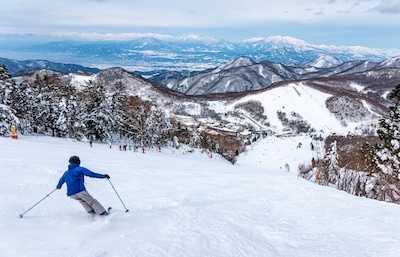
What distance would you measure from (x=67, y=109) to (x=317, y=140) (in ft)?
367

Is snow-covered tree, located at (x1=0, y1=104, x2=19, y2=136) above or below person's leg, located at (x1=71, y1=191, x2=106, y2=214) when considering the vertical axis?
below

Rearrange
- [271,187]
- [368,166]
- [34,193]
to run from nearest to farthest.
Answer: [34,193] < [271,187] < [368,166]

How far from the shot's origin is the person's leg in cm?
614

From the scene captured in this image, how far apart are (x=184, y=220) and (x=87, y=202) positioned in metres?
2.31

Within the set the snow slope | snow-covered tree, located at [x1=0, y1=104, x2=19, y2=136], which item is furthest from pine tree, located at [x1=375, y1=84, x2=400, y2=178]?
snow-covered tree, located at [x1=0, y1=104, x2=19, y2=136]

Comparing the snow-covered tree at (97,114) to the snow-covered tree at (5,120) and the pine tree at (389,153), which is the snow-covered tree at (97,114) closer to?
the snow-covered tree at (5,120)

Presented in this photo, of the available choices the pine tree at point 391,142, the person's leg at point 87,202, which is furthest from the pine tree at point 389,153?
the person's leg at point 87,202

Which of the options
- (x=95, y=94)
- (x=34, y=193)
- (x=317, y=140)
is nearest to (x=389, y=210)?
(x=34, y=193)

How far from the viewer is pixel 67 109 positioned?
31.3 metres

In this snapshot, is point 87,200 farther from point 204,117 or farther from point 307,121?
point 307,121

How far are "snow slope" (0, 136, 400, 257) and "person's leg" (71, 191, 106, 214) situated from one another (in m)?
0.22

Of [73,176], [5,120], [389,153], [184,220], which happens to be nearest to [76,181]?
[73,176]

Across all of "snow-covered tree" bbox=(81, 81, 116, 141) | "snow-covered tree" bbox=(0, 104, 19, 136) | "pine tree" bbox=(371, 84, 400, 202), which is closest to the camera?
"pine tree" bbox=(371, 84, 400, 202)

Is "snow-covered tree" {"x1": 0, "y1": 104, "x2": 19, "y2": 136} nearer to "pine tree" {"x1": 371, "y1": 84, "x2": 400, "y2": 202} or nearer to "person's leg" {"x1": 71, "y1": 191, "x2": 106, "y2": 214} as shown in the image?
"person's leg" {"x1": 71, "y1": 191, "x2": 106, "y2": 214}
